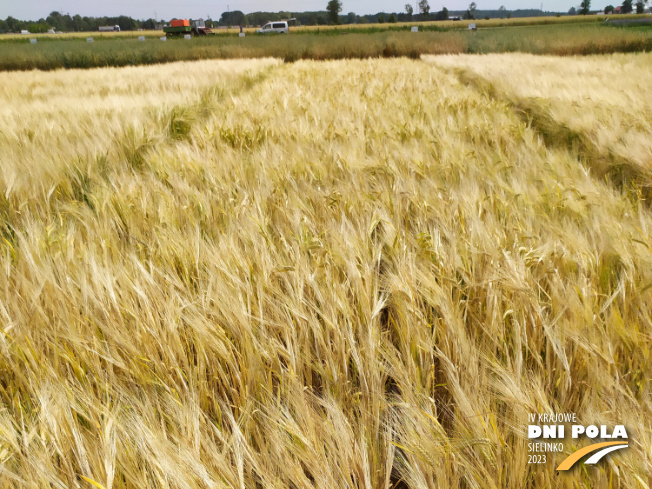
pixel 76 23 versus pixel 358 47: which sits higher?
pixel 76 23

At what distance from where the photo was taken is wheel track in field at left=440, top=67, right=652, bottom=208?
1.61 metres

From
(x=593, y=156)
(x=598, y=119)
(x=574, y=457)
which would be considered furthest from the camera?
(x=598, y=119)

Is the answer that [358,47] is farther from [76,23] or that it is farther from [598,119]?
[76,23]

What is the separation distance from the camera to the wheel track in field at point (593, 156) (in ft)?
5.29

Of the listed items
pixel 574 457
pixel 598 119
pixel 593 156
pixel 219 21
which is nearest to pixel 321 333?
pixel 574 457

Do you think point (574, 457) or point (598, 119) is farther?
point (598, 119)

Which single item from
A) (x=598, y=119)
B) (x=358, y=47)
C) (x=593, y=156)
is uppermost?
(x=358, y=47)

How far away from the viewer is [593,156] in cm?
216

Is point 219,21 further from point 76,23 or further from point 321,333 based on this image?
point 321,333

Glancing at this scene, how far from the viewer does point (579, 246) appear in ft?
3.09

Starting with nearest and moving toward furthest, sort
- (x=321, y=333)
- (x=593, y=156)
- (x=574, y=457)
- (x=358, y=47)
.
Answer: (x=574, y=457), (x=321, y=333), (x=593, y=156), (x=358, y=47)

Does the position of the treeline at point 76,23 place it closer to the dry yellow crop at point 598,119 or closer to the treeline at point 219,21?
the treeline at point 219,21

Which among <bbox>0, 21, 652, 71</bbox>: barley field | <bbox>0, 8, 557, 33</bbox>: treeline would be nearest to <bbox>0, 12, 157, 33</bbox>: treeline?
<bbox>0, 8, 557, 33</bbox>: treeline

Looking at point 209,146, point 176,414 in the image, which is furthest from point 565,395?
point 209,146
